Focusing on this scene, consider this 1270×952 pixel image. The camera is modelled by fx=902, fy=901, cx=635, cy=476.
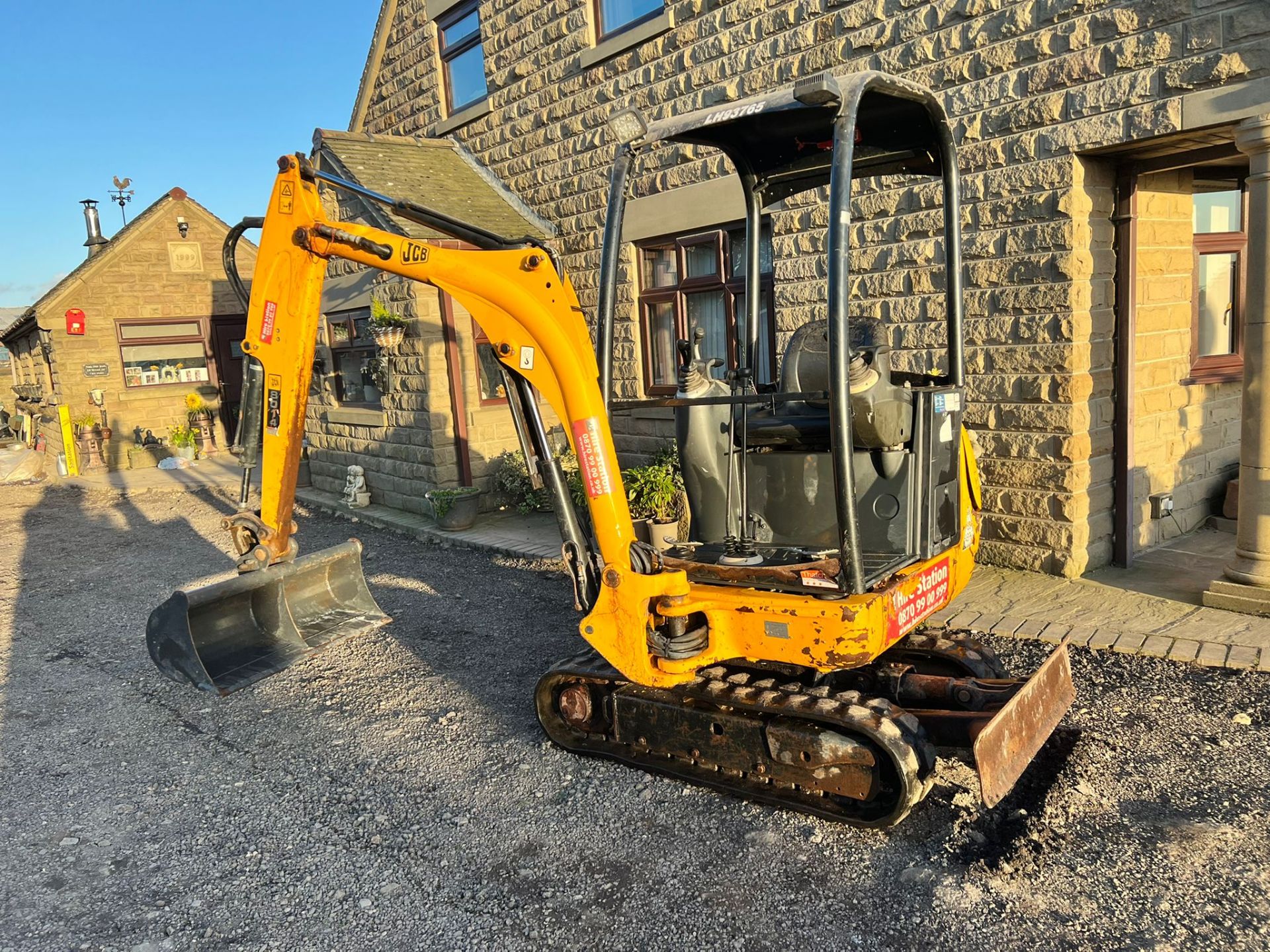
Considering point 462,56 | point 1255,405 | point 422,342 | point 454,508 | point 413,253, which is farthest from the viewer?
point 462,56

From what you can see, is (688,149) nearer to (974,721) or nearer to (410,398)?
(410,398)

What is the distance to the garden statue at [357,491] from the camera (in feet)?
38.8

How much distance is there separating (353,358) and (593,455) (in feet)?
30.5

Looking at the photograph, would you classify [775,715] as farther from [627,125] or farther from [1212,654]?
[1212,654]

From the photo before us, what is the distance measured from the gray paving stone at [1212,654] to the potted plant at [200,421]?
63.1 ft

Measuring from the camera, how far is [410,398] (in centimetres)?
1070

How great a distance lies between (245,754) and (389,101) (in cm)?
1101

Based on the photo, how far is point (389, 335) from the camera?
10422 mm

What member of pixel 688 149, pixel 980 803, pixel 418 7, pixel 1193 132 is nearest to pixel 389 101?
pixel 418 7

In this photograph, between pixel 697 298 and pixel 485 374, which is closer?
pixel 697 298

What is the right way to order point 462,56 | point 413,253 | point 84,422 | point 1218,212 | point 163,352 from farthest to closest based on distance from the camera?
point 163,352
point 84,422
point 462,56
point 1218,212
point 413,253

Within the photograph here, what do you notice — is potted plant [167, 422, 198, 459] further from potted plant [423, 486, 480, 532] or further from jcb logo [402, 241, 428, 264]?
jcb logo [402, 241, 428, 264]

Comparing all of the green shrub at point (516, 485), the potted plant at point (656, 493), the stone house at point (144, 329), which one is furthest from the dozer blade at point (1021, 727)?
the stone house at point (144, 329)

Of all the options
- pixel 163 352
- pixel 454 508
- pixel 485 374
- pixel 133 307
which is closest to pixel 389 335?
pixel 485 374
